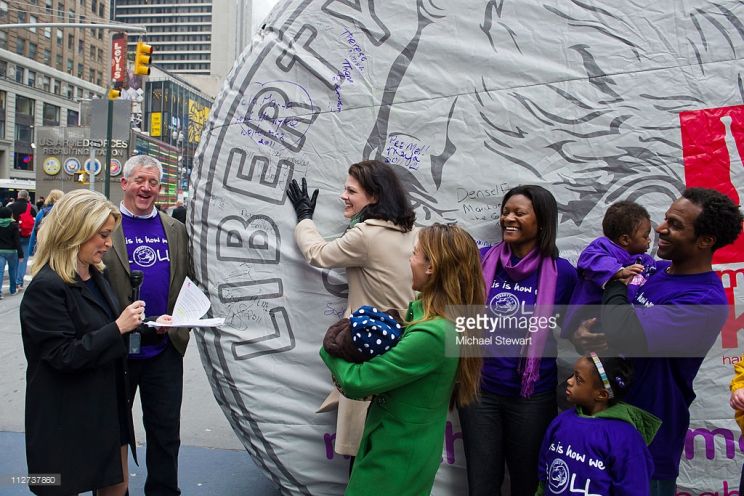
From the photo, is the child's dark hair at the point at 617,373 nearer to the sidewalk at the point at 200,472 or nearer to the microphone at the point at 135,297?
the microphone at the point at 135,297

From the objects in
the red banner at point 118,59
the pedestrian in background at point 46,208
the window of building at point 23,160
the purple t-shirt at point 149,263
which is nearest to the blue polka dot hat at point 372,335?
the purple t-shirt at point 149,263

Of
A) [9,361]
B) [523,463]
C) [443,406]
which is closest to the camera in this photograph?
[443,406]

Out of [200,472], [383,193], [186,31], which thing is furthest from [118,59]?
[186,31]

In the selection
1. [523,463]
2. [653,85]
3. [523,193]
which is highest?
[653,85]

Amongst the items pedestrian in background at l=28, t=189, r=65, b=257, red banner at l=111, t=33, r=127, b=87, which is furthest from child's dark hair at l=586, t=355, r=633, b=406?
red banner at l=111, t=33, r=127, b=87

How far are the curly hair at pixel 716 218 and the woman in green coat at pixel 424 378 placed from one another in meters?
0.79

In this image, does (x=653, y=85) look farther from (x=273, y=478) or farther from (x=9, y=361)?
(x=9, y=361)

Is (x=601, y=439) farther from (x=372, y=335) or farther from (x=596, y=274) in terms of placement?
(x=372, y=335)

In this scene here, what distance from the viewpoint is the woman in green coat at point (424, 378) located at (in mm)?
1831

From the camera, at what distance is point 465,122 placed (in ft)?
9.49

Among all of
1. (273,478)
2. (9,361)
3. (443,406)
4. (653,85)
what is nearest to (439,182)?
(653,85)

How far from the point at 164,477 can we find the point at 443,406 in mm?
1587

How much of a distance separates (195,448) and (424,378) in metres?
2.52

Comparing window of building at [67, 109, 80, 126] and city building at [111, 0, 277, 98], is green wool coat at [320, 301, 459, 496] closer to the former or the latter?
window of building at [67, 109, 80, 126]
